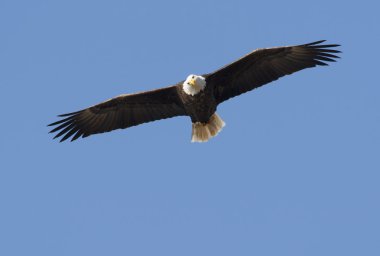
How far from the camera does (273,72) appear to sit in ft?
49.5

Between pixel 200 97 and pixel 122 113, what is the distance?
141cm

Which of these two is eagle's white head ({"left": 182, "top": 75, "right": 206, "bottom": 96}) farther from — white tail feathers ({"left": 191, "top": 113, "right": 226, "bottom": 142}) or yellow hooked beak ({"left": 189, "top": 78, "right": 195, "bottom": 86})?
white tail feathers ({"left": 191, "top": 113, "right": 226, "bottom": 142})

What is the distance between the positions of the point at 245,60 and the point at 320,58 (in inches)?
45.3

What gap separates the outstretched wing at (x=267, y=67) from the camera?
15.0 m

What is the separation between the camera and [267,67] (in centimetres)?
1505

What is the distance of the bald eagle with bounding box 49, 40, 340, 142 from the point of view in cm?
1490

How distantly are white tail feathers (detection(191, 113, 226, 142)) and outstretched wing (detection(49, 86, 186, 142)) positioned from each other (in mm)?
390

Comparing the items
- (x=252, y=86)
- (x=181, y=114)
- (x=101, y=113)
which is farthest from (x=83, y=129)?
(x=252, y=86)

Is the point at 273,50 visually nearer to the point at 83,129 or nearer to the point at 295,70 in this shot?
the point at 295,70

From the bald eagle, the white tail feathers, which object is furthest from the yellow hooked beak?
the white tail feathers

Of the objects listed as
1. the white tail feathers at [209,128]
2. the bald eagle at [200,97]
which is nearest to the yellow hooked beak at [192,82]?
the bald eagle at [200,97]

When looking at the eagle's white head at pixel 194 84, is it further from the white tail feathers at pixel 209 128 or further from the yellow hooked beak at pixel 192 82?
the white tail feathers at pixel 209 128

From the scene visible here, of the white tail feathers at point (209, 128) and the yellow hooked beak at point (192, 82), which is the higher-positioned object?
the yellow hooked beak at point (192, 82)

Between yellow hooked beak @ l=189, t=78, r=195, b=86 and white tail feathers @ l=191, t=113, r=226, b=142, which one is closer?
yellow hooked beak @ l=189, t=78, r=195, b=86
